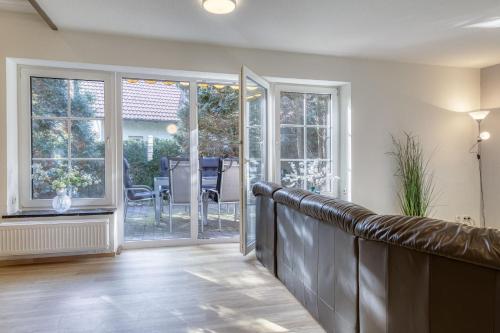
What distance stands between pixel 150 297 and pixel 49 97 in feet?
8.07

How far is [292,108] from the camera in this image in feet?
13.2

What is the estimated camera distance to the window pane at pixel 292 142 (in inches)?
156

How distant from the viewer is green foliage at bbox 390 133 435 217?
3904 millimetres

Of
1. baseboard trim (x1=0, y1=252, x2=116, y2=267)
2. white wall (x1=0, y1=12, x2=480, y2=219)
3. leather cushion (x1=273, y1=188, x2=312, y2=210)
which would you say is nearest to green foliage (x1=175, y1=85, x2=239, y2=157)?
white wall (x1=0, y1=12, x2=480, y2=219)

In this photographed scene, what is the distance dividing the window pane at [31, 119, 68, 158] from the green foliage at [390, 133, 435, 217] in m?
4.00

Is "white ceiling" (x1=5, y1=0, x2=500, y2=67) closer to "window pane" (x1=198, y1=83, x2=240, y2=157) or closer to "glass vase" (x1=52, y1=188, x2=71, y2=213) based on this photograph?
"window pane" (x1=198, y1=83, x2=240, y2=157)

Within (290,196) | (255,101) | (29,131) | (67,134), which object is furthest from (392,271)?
(29,131)

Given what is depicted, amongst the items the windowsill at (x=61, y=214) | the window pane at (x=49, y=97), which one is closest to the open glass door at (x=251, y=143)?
the windowsill at (x=61, y=214)

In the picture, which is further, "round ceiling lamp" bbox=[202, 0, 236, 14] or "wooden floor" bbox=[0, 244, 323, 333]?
"round ceiling lamp" bbox=[202, 0, 236, 14]

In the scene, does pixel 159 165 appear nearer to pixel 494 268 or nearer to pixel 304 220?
pixel 304 220

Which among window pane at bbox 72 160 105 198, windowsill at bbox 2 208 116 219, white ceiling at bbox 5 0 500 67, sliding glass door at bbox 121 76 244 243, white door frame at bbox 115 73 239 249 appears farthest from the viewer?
sliding glass door at bbox 121 76 244 243

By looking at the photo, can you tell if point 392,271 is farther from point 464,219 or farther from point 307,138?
point 464,219

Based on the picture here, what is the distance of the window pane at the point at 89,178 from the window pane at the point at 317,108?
105 inches

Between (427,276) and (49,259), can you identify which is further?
(49,259)
